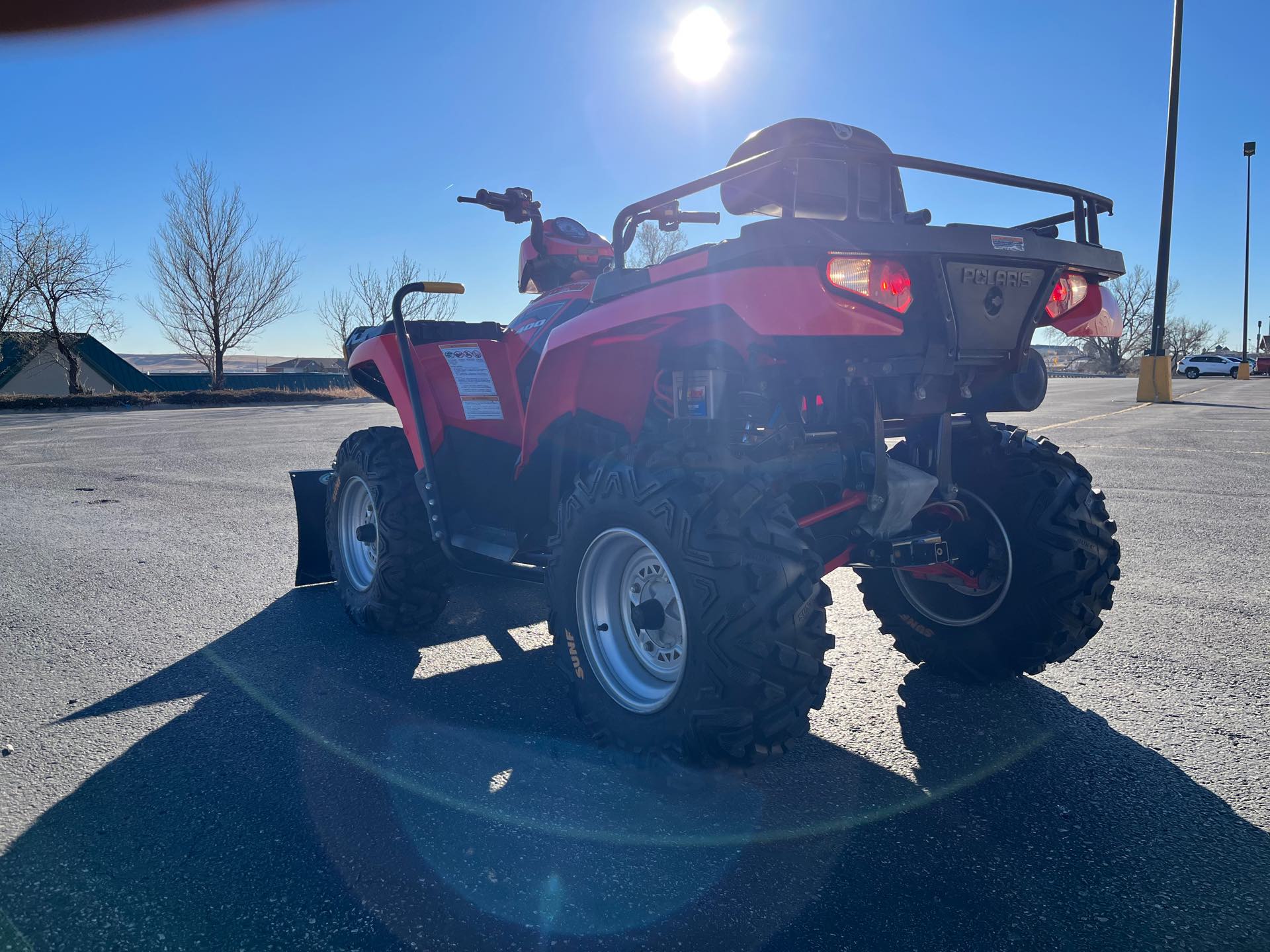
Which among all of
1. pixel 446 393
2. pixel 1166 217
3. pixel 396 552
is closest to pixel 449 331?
pixel 446 393

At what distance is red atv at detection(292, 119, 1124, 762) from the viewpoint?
2354 millimetres

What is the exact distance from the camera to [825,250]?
2273mm

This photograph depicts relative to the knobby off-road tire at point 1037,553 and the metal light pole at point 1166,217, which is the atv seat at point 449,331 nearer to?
the knobby off-road tire at point 1037,553

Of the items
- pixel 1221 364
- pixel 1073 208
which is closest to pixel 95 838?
pixel 1073 208

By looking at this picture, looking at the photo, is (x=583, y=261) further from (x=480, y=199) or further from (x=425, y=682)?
(x=425, y=682)

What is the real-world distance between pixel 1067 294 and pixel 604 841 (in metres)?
2.30

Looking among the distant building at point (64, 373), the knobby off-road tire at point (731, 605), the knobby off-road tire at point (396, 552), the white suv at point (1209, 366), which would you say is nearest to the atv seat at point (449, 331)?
the knobby off-road tire at point (396, 552)

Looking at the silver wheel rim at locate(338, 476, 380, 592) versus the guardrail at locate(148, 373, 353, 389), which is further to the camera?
the guardrail at locate(148, 373, 353, 389)

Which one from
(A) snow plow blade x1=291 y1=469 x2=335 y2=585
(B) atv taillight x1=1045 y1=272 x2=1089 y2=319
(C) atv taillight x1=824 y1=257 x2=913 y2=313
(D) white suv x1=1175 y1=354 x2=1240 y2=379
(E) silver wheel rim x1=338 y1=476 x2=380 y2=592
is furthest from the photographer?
(D) white suv x1=1175 y1=354 x2=1240 y2=379

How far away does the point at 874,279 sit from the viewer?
2363mm

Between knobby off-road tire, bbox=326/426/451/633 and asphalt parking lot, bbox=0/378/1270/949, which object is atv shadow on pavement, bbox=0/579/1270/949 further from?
knobby off-road tire, bbox=326/426/451/633

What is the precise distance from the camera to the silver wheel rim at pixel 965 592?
3180 mm

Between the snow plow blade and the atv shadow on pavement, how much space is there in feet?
5.56

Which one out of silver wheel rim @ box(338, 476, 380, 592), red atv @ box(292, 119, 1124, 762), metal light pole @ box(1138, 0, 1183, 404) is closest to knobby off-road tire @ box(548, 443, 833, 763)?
red atv @ box(292, 119, 1124, 762)
